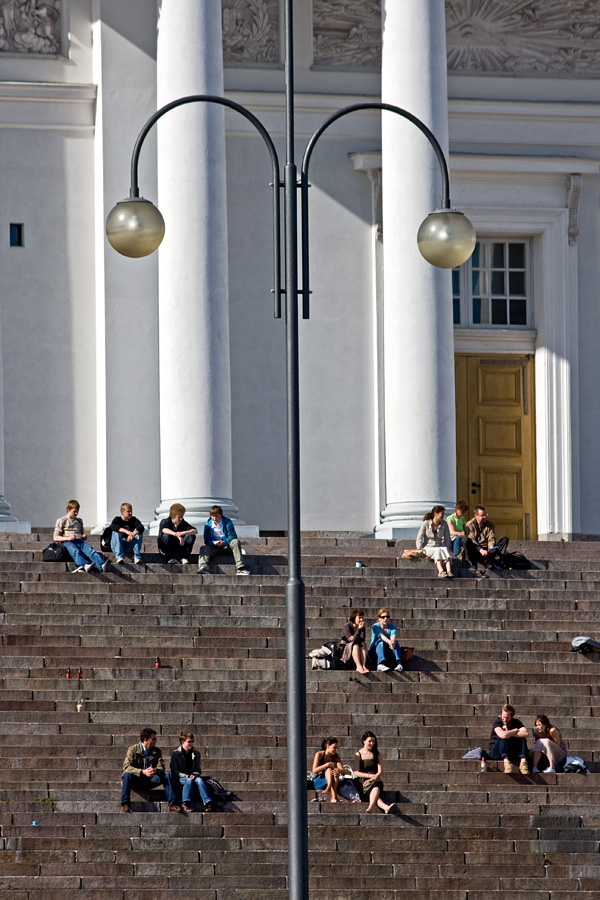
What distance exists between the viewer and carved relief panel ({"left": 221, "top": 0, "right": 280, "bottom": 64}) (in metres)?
30.5

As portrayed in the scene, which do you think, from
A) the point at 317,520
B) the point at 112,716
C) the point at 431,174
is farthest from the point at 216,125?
the point at 112,716

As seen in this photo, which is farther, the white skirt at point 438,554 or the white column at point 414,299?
the white column at point 414,299

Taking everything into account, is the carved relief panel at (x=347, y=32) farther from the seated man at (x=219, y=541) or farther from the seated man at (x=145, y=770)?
the seated man at (x=145, y=770)

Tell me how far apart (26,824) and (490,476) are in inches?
602

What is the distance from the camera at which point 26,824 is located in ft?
57.2

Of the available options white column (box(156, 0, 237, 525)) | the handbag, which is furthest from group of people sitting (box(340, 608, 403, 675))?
white column (box(156, 0, 237, 525))

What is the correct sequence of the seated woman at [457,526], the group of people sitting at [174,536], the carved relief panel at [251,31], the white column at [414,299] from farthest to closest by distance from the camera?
1. the carved relief panel at [251,31]
2. the white column at [414,299]
3. the seated woman at [457,526]
4. the group of people sitting at [174,536]

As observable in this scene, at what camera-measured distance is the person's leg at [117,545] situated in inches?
919

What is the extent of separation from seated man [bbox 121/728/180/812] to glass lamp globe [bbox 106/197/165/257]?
496cm

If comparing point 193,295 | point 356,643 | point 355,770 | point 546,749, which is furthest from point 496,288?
point 355,770

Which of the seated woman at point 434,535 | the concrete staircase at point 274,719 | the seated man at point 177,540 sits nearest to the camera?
the concrete staircase at point 274,719

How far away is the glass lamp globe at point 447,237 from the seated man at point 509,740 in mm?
5378

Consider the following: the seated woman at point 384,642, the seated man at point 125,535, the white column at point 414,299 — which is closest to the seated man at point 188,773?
the seated woman at point 384,642

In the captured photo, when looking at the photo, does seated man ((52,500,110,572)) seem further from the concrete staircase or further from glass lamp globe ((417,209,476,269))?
glass lamp globe ((417,209,476,269))
